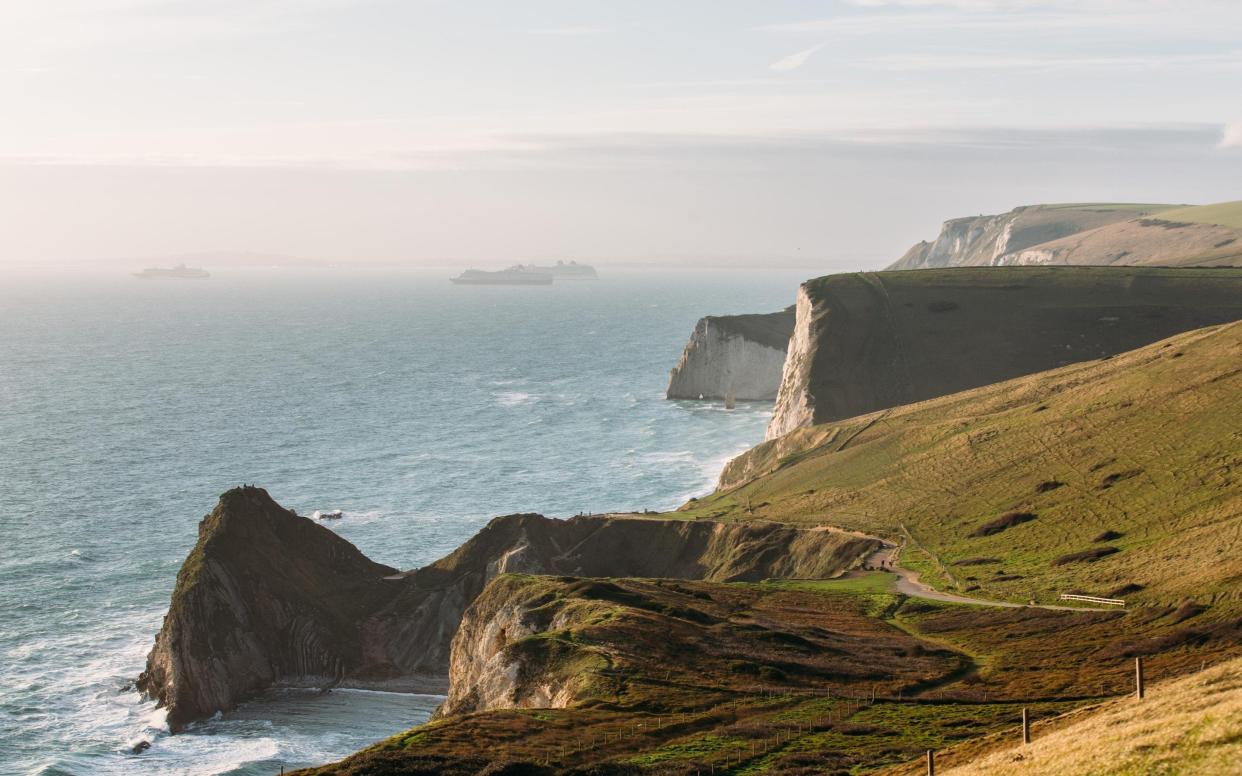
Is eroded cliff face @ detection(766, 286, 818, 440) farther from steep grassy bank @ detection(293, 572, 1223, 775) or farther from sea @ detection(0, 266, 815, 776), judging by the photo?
steep grassy bank @ detection(293, 572, 1223, 775)

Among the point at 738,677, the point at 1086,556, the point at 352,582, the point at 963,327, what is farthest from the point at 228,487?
the point at 963,327

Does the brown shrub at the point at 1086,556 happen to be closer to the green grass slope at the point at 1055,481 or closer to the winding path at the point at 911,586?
the green grass slope at the point at 1055,481

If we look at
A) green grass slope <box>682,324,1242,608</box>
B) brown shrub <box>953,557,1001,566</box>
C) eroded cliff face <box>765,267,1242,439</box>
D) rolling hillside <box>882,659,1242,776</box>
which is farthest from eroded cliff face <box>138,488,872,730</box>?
eroded cliff face <box>765,267,1242,439</box>

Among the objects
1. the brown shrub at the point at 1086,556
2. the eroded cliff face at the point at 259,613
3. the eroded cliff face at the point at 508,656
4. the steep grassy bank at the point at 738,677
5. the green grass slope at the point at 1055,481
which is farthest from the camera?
the brown shrub at the point at 1086,556

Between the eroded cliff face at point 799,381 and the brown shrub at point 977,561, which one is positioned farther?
the eroded cliff face at point 799,381

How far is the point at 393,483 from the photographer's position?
449 feet

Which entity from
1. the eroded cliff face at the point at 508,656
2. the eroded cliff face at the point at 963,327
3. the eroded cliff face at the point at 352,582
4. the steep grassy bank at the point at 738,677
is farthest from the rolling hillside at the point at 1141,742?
the eroded cliff face at the point at 963,327

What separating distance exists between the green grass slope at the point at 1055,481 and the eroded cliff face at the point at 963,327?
21.4 metres

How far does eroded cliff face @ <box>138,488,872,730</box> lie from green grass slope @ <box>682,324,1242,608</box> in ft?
21.4

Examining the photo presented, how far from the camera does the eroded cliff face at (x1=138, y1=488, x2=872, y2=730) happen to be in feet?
262

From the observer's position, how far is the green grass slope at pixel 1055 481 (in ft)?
254

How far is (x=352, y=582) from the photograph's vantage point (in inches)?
3664

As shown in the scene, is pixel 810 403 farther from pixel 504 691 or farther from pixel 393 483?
pixel 504 691

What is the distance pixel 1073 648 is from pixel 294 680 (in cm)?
4730
